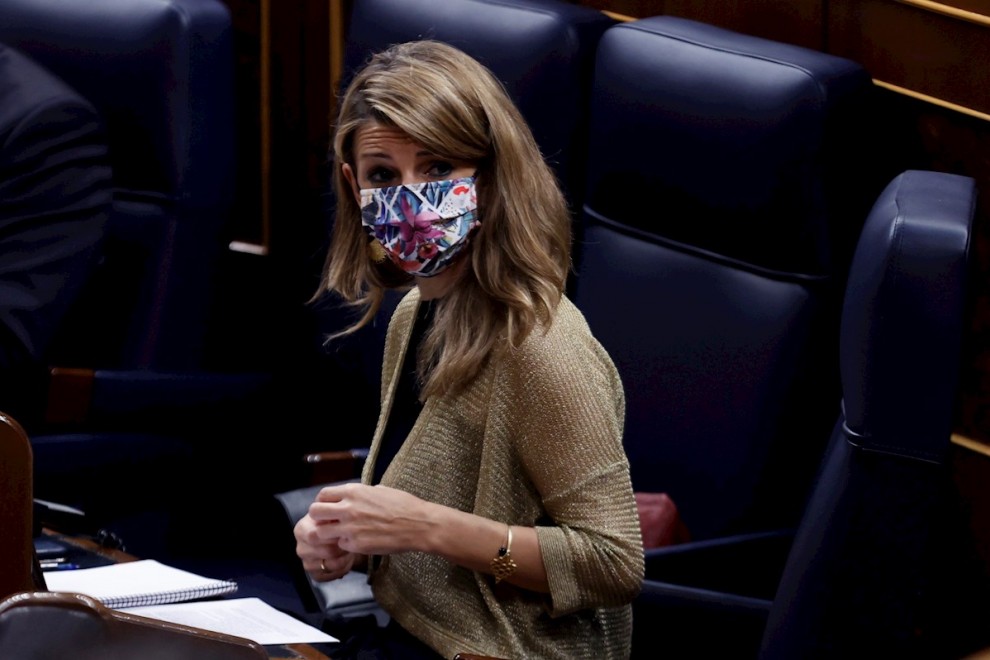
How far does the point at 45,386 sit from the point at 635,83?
3.73 ft

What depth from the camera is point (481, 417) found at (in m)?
1.51

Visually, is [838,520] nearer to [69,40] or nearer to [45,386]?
[45,386]

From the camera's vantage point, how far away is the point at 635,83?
220 cm

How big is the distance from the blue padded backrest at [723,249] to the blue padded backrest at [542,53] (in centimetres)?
8

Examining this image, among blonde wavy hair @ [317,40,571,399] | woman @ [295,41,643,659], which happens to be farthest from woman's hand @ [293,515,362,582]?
blonde wavy hair @ [317,40,571,399]

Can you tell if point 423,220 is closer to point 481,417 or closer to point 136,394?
point 481,417

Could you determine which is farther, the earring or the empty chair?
the earring

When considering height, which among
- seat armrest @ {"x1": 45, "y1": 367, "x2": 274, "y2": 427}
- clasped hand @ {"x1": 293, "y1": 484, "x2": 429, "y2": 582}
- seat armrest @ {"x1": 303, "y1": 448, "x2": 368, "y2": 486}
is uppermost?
clasped hand @ {"x1": 293, "y1": 484, "x2": 429, "y2": 582}

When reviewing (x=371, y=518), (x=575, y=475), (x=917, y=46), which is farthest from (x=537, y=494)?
(x=917, y=46)

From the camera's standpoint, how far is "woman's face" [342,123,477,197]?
1.57 metres

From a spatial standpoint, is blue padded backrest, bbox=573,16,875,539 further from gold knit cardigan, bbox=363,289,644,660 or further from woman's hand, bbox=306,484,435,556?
woman's hand, bbox=306,484,435,556

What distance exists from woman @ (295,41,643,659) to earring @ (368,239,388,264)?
0.07 m

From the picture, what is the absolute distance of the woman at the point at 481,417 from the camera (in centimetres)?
146

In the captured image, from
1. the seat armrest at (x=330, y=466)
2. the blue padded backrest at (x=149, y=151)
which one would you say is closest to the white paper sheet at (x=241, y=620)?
the seat armrest at (x=330, y=466)
